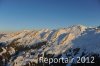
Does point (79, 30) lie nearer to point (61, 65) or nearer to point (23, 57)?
point (23, 57)

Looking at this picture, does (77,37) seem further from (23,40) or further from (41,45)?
(23,40)

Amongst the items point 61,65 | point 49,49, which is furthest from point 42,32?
point 61,65

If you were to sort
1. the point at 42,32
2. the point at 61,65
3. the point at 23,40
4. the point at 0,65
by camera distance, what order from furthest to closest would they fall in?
1. the point at 42,32
2. the point at 23,40
3. the point at 0,65
4. the point at 61,65

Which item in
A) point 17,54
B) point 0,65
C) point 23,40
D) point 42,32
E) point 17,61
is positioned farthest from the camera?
point 42,32

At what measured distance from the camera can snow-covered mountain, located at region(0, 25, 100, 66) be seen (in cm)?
11159

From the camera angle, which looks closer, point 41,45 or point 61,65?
point 61,65

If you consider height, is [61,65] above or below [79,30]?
below

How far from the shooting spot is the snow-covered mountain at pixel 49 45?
112m

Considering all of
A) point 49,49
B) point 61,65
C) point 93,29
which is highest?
point 93,29

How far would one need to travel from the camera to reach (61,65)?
94.3m

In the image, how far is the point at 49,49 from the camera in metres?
125

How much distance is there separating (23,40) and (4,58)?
25.4m

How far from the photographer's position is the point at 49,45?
134 meters

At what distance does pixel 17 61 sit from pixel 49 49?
50.9ft
